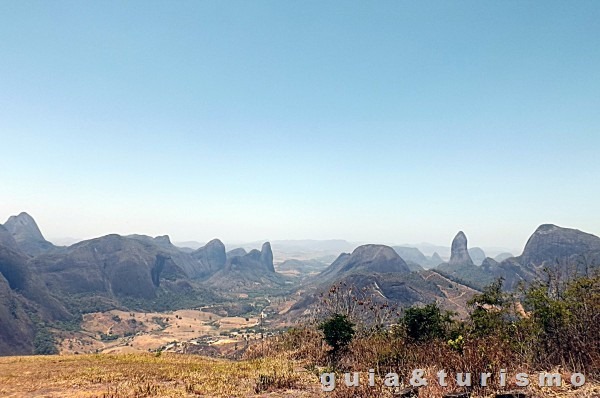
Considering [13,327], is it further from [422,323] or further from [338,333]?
[422,323]

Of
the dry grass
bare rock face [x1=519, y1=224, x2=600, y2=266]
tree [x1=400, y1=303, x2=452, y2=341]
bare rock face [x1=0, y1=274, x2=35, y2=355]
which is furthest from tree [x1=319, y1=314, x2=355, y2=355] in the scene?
bare rock face [x1=519, y1=224, x2=600, y2=266]

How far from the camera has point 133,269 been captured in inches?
7771

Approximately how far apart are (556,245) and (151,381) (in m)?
224

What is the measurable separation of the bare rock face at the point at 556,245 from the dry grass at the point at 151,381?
670ft

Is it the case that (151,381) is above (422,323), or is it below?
below

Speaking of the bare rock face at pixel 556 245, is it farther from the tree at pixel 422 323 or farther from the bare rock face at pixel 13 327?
the bare rock face at pixel 13 327

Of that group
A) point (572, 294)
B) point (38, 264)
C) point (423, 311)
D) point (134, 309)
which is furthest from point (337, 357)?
point (38, 264)

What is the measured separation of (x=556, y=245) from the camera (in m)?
187

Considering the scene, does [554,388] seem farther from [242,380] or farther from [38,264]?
[38,264]

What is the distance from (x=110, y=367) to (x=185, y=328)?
135400mm

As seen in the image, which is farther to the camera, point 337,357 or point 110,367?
point 110,367

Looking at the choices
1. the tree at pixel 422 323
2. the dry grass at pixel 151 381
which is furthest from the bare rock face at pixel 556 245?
the dry grass at pixel 151 381

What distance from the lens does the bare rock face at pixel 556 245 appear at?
17712 cm

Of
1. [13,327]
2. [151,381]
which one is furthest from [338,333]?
[13,327]
